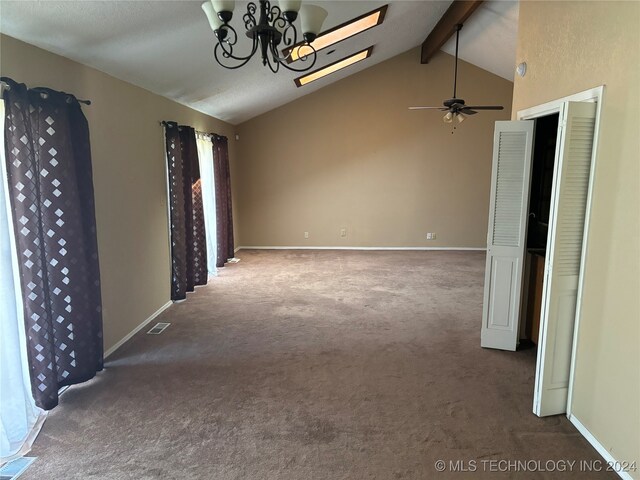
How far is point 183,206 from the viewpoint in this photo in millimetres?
4637

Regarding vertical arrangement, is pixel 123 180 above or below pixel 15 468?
above

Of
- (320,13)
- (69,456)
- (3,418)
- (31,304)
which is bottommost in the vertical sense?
(69,456)

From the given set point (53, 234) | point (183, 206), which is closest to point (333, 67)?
point (183, 206)

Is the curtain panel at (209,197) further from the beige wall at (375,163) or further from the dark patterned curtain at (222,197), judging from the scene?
the beige wall at (375,163)

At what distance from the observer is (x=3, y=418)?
2.20 meters

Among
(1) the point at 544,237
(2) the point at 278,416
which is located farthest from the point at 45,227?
(1) the point at 544,237

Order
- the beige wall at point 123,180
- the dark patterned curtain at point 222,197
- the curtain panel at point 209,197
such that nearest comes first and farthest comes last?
the beige wall at point 123,180 < the curtain panel at point 209,197 < the dark patterned curtain at point 222,197

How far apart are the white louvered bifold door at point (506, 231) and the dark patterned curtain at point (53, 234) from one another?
2989 millimetres

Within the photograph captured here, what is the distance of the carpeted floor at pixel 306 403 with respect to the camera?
2.12 meters

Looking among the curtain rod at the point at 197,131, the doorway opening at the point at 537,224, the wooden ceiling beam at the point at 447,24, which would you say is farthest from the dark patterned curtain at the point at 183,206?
the doorway opening at the point at 537,224

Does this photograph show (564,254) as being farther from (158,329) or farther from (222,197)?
(222,197)

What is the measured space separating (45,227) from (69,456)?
52.8 inches

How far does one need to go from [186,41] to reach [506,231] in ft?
9.57

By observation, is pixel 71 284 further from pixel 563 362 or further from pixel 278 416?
pixel 563 362
